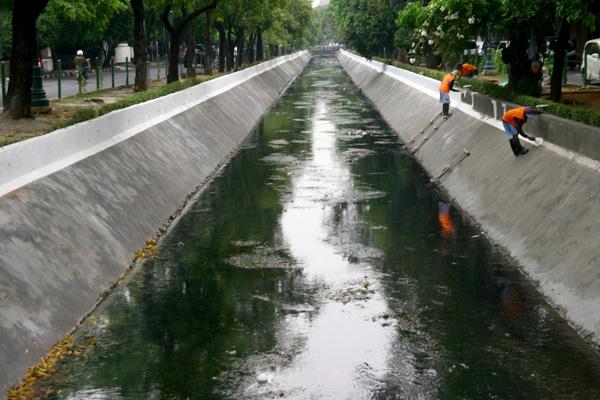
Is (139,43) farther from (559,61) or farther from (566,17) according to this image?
(566,17)

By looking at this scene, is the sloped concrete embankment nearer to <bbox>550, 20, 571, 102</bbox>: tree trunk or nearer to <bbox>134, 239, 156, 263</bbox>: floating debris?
<bbox>550, 20, 571, 102</bbox>: tree trunk

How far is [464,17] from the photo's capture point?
70.6 feet

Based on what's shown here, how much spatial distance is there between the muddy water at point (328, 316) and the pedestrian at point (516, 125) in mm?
1754

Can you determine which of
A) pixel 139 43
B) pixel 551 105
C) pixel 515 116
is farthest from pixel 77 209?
pixel 139 43

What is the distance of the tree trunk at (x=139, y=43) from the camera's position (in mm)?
34094

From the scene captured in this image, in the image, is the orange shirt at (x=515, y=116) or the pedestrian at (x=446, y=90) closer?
the orange shirt at (x=515, y=116)

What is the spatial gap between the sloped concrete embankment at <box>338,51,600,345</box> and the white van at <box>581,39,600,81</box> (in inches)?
370

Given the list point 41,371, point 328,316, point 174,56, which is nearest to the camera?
point 41,371

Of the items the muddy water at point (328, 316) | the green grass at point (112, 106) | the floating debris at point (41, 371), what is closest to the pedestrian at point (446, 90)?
the muddy water at point (328, 316)

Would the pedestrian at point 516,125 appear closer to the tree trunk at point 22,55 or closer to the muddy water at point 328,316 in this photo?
the muddy water at point 328,316

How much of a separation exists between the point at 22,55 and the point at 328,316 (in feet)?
43.6

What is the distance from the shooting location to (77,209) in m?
13.0

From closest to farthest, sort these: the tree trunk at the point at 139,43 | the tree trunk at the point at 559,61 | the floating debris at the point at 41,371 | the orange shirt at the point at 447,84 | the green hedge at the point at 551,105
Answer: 1. the floating debris at the point at 41,371
2. the green hedge at the point at 551,105
3. the tree trunk at the point at 559,61
4. the orange shirt at the point at 447,84
5. the tree trunk at the point at 139,43

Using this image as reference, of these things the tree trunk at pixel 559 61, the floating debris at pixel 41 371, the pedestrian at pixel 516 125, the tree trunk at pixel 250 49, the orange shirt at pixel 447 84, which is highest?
the tree trunk at pixel 250 49
